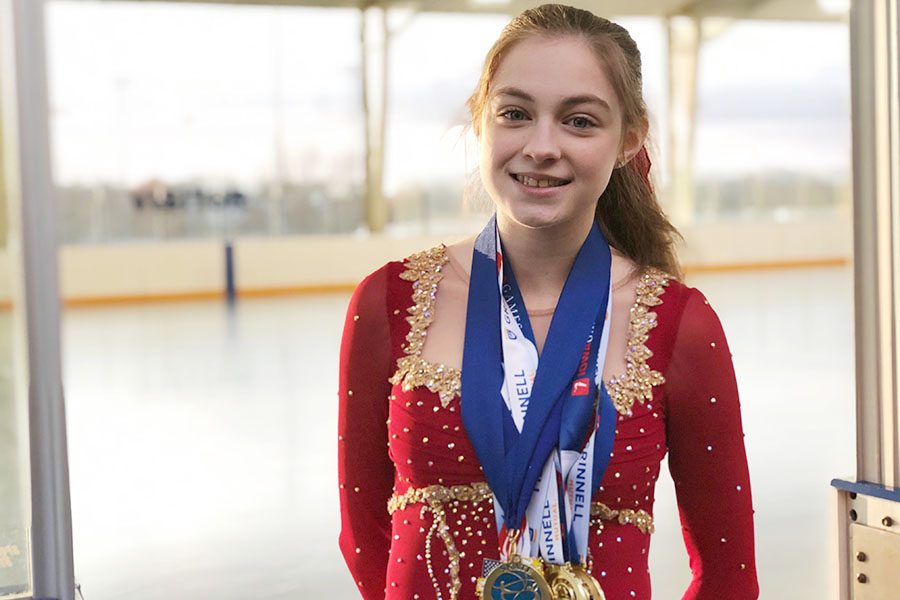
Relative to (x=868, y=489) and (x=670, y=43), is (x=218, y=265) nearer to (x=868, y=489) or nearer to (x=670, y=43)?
(x=670, y=43)

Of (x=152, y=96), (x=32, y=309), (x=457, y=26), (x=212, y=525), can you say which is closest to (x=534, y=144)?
(x=32, y=309)

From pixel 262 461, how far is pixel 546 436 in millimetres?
4129

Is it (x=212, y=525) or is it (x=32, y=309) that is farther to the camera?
(x=212, y=525)

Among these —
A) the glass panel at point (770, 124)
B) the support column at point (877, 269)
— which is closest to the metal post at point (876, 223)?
the support column at point (877, 269)

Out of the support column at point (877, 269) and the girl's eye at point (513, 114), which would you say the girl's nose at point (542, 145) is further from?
the support column at point (877, 269)

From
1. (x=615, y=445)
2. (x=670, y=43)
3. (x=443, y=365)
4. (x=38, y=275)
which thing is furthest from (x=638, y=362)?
(x=670, y=43)

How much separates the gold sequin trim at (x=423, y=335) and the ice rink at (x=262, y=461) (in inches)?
15.6

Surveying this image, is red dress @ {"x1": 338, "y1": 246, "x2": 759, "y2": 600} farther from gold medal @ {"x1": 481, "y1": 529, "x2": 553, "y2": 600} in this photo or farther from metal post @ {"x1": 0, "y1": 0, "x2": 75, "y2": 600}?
metal post @ {"x1": 0, "y1": 0, "x2": 75, "y2": 600}

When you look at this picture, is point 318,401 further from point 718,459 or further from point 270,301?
point 270,301

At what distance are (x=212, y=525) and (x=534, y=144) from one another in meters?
3.30

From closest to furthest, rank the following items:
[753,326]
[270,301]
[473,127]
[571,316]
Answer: [571,316] < [473,127] < [753,326] < [270,301]

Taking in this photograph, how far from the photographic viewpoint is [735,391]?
140cm

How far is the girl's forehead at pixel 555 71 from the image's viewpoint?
1.33m

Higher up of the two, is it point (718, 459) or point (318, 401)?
point (718, 459)
